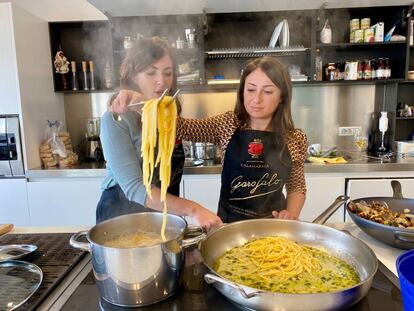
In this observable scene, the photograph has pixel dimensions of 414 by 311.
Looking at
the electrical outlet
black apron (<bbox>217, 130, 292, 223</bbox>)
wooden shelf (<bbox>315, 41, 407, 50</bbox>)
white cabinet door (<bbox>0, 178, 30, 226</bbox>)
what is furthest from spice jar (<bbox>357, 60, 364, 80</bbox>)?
white cabinet door (<bbox>0, 178, 30, 226</bbox>)

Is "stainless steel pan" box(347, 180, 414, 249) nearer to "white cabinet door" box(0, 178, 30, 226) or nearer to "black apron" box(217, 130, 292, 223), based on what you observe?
"black apron" box(217, 130, 292, 223)

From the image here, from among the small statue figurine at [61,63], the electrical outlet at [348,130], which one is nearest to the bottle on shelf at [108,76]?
the small statue figurine at [61,63]

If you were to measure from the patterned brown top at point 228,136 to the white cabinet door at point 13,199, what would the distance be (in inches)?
59.9

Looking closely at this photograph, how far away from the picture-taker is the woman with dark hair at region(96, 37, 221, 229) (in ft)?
3.45

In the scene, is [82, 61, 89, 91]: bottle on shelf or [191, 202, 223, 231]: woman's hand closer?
[191, 202, 223, 231]: woman's hand

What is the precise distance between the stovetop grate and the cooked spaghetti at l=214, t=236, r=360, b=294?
0.41m

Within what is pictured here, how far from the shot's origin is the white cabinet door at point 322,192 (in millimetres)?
2275

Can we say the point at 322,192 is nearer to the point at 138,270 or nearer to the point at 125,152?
the point at 125,152

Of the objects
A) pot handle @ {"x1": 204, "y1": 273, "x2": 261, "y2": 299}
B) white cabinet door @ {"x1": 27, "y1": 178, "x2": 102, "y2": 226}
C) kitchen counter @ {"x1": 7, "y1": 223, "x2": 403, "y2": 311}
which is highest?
pot handle @ {"x1": 204, "y1": 273, "x2": 261, "y2": 299}

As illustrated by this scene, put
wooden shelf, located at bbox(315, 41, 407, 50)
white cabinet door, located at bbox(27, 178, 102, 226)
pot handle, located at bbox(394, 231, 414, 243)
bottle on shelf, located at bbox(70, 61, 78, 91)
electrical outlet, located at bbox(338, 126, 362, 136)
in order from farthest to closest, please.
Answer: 1. electrical outlet, located at bbox(338, 126, 362, 136)
2. bottle on shelf, located at bbox(70, 61, 78, 91)
3. wooden shelf, located at bbox(315, 41, 407, 50)
4. white cabinet door, located at bbox(27, 178, 102, 226)
5. pot handle, located at bbox(394, 231, 414, 243)

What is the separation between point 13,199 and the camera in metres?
2.37

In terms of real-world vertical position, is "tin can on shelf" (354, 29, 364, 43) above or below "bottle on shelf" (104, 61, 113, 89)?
above

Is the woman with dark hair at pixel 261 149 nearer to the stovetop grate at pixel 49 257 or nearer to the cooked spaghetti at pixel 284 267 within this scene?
the cooked spaghetti at pixel 284 267

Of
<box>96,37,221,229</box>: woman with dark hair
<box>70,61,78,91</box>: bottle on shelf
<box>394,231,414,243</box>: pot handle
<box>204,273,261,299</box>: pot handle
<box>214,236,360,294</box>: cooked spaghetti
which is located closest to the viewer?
<box>204,273,261,299</box>: pot handle
